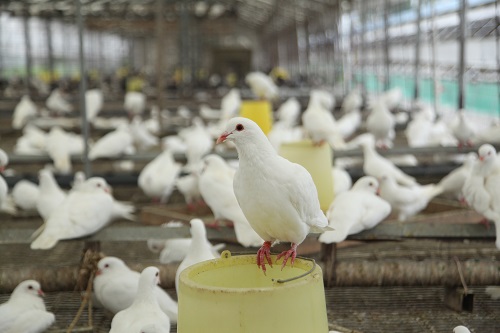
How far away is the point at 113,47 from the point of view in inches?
1700

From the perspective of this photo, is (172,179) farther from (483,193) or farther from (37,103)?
(37,103)

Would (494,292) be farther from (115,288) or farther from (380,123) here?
(380,123)

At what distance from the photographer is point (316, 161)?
378cm

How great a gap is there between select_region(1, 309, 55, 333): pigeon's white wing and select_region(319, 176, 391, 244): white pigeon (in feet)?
4.04

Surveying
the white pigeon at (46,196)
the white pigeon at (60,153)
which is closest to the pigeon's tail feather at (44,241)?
the white pigeon at (46,196)

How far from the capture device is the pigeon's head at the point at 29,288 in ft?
11.0

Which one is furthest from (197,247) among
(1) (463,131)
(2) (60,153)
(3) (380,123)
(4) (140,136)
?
(4) (140,136)

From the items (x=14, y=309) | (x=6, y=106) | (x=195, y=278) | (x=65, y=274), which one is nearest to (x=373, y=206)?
(x=65, y=274)

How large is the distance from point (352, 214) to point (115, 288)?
3.82 ft

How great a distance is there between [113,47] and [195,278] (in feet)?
140

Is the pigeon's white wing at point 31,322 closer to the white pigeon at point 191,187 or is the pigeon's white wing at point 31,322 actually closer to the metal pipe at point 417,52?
the white pigeon at point 191,187

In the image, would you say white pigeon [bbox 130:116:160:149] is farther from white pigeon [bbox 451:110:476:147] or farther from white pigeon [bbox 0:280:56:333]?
white pigeon [bbox 0:280:56:333]

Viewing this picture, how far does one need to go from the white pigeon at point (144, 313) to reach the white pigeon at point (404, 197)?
84.1 inches

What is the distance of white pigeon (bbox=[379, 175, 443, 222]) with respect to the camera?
15.9 ft
